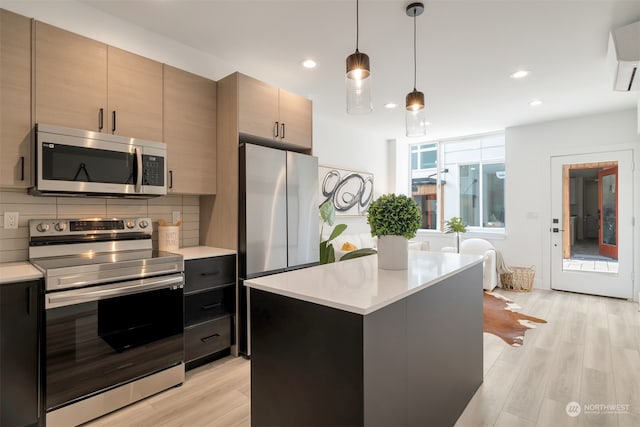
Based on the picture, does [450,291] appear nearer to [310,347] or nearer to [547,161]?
[310,347]

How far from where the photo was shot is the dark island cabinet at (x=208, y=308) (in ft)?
8.45

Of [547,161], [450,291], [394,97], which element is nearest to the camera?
[450,291]

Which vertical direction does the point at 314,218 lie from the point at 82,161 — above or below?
below

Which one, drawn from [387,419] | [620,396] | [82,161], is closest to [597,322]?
[620,396]

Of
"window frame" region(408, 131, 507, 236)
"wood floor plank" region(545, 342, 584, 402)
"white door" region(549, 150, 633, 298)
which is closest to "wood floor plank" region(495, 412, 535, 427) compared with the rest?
"wood floor plank" region(545, 342, 584, 402)

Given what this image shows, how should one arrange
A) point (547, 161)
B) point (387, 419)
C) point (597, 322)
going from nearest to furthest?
point (387, 419) < point (597, 322) < point (547, 161)

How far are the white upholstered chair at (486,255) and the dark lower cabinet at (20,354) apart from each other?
5030mm

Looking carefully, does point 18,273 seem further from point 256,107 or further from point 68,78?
point 256,107

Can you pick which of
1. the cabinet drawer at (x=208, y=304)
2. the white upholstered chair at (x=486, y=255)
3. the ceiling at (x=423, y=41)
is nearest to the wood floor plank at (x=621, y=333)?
the white upholstered chair at (x=486, y=255)

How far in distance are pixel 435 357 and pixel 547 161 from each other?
15.8 feet

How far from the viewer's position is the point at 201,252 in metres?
2.78

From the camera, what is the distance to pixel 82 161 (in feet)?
7.11

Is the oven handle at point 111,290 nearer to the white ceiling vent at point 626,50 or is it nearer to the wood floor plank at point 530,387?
the wood floor plank at point 530,387

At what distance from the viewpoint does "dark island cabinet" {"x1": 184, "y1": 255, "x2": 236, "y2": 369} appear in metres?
2.57
